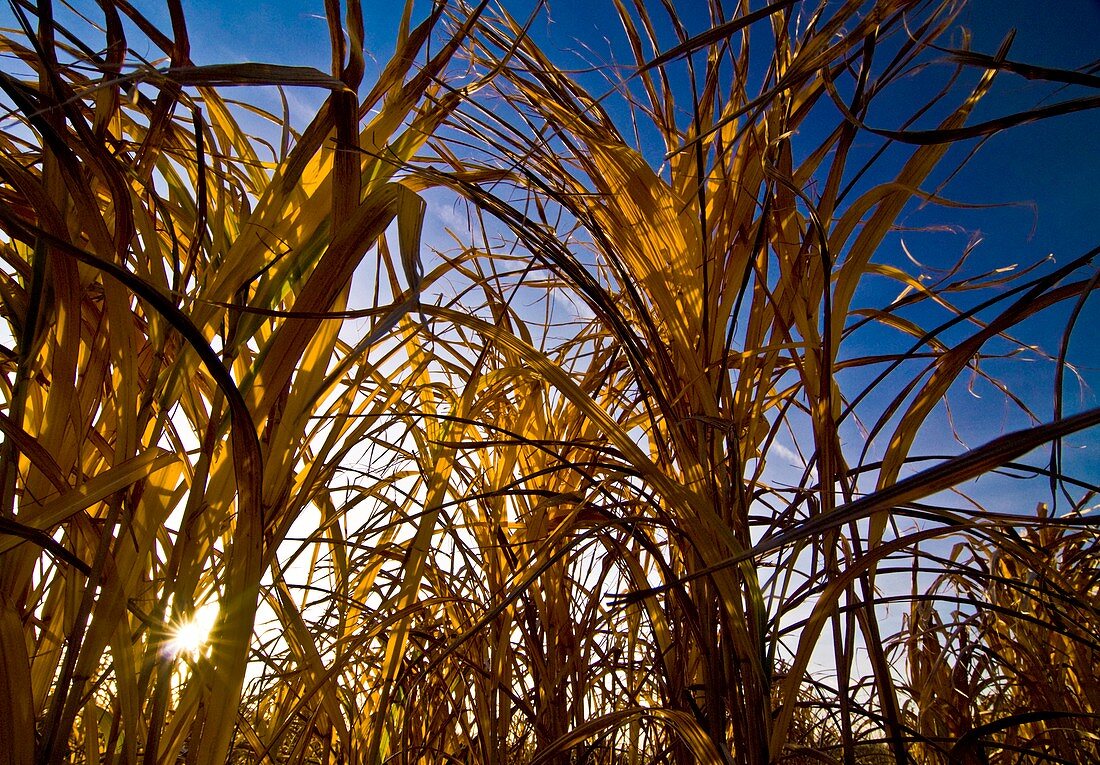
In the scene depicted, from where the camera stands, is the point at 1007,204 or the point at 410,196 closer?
the point at 410,196

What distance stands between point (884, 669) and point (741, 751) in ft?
0.42

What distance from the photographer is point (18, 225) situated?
0.40 meters

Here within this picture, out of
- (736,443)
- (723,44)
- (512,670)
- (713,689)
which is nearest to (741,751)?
(713,689)

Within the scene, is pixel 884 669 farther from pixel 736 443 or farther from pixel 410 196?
pixel 410 196

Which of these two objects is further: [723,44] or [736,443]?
[723,44]

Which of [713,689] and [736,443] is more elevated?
[736,443]

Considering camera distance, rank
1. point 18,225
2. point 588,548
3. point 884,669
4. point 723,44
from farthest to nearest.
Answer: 1. point 588,548
2. point 723,44
3. point 884,669
4. point 18,225

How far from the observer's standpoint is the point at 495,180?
795 millimetres

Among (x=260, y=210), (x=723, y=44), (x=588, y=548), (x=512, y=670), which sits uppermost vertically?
(x=723, y=44)

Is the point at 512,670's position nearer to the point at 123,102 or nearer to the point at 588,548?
the point at 588,548

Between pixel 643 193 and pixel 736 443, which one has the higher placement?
pixel 643 193

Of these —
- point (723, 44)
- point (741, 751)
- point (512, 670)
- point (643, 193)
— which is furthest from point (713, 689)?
point (723, 44)

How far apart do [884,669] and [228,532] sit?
58cm

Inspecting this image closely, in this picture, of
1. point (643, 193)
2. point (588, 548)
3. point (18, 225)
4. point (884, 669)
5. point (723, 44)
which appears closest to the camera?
point (18, 225)
